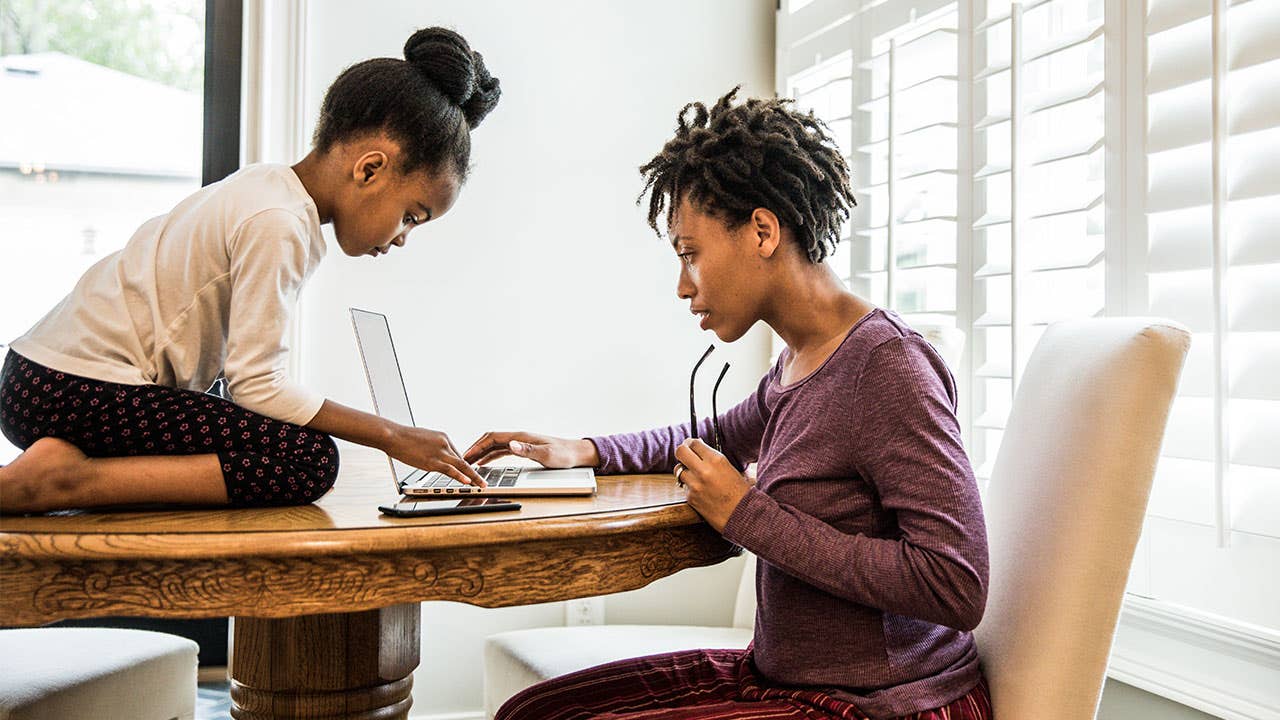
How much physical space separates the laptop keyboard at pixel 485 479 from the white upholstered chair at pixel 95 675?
0.57m

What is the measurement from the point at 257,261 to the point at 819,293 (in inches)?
27.3

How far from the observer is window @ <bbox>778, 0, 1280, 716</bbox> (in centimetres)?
139

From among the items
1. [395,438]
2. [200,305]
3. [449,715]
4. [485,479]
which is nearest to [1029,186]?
[485,479]

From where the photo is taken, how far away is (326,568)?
3.13 feet

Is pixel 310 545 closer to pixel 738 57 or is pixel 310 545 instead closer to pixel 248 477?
pixel 248 477

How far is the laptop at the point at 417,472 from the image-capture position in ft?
4.10

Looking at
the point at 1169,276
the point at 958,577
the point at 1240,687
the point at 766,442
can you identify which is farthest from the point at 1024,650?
the point at 1169,276

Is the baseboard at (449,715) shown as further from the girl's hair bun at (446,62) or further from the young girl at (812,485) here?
the girl's hair bun at (446,62)

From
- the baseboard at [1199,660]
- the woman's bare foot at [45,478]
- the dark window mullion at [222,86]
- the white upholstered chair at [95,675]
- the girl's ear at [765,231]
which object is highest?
the dark window mullion at [222,86]

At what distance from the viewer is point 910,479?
1033mm

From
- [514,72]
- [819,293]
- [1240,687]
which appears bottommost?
[1240,687]

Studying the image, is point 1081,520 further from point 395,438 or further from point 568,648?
point 568,648

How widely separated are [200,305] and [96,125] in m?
1.62

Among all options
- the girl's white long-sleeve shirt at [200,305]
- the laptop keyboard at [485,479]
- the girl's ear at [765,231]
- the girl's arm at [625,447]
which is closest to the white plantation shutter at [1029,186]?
the girl's arm at [625,447]
